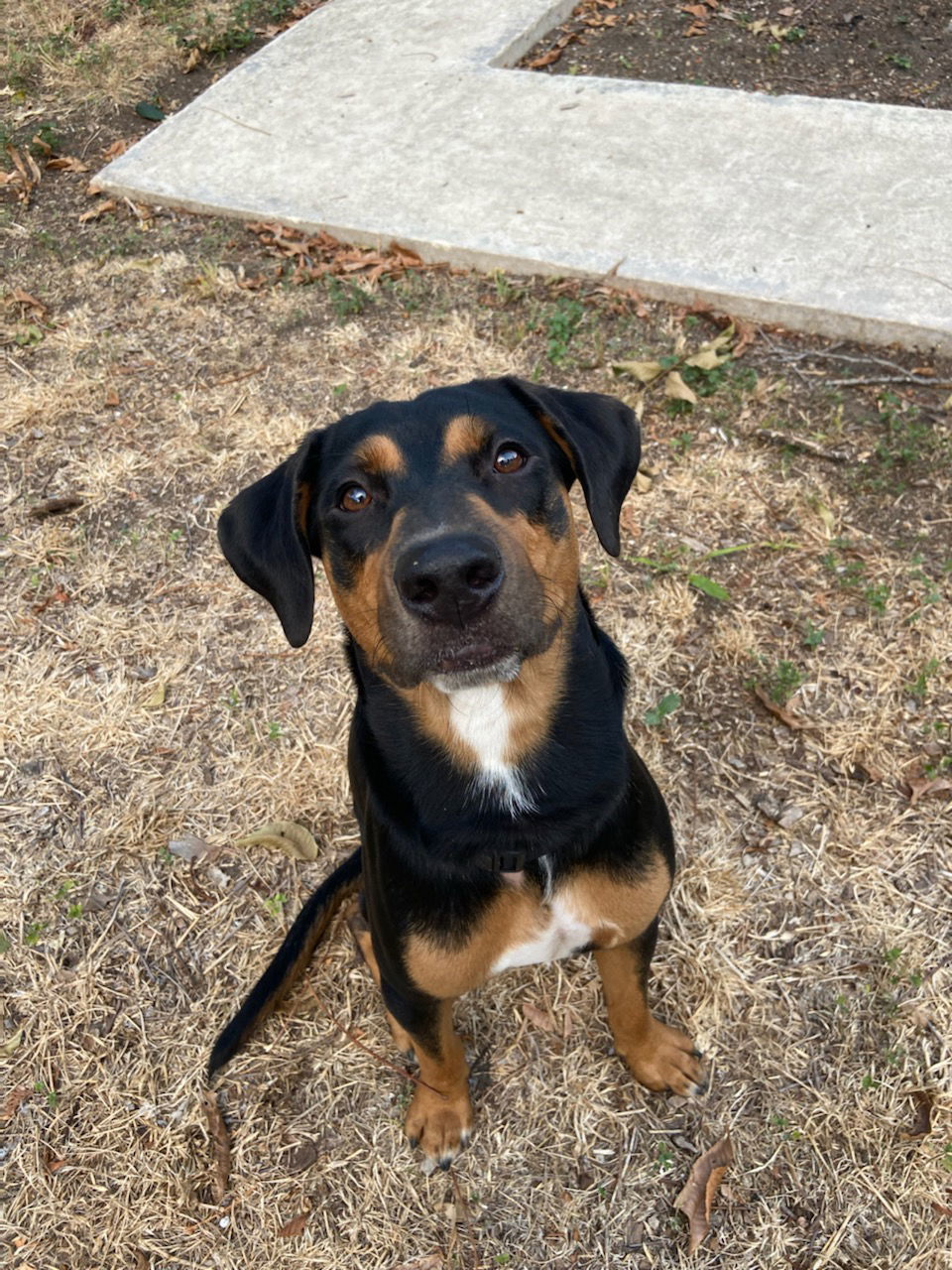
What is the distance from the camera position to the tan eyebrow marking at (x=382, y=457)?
2.28m

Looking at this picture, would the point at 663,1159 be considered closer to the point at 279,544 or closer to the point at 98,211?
the point at 279,544

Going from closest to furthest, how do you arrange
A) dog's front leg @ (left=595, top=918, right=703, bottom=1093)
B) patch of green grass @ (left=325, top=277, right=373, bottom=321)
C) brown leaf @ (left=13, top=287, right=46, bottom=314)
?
dog's front leg @ (left=595, top=918, right=703, bottom=1093)
patch of green grass @ (left=325, top=277, right=373, bottom=321)
brown leaf @ (left=13, top=287, right=46, bottom=314)

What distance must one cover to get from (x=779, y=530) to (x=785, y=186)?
2.31 meters

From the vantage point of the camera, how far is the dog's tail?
9.20 feet

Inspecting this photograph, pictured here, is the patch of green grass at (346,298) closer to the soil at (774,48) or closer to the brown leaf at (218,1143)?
the soil at (774,48)

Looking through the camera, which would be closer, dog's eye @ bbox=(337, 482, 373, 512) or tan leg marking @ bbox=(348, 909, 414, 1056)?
dog's eye @ bbox=(337, 482, 373, 512)

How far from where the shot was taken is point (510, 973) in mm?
3121

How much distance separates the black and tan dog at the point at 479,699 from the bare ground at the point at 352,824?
2.25 feet

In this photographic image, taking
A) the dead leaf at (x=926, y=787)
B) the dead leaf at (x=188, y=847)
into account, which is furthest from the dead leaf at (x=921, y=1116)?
the dead leaf at (x=188, y=847)

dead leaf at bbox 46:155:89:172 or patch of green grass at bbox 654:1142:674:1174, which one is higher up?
dead leaf at bbox 46:155:89:172

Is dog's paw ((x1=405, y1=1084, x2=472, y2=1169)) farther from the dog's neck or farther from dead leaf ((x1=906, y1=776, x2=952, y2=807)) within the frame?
Answer: dead leaf ((x1=906, y1=776, x2=952, y2=807))

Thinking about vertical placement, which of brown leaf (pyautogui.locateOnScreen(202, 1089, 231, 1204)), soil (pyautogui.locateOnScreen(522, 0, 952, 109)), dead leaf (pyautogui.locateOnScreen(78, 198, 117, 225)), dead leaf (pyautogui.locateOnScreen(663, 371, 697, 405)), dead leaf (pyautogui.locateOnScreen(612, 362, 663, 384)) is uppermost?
soil (pyautogui.locateOnScreen(522, 0, 952, 109))

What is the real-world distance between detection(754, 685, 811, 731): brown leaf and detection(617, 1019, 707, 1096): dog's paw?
1.25 m

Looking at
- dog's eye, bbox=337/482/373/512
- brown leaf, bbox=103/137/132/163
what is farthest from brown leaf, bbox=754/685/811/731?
brown leaf, bbox=103/137/132/163
